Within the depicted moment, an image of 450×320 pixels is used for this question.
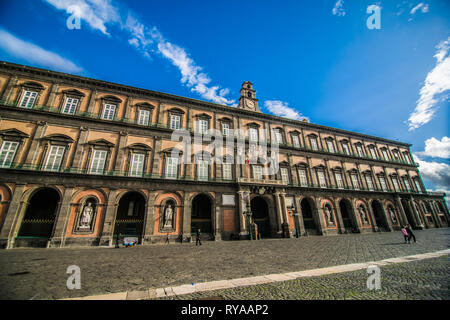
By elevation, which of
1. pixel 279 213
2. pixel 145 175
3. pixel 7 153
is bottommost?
pixel 279 213

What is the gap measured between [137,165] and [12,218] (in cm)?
952

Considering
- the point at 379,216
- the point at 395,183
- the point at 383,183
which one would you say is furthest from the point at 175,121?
the point at 395,183

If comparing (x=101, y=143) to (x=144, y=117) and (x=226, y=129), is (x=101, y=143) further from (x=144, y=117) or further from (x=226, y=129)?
(x=226, y=129)

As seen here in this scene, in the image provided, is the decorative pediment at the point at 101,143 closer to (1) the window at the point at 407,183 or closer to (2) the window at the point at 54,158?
(2) the window at the point at 54,158

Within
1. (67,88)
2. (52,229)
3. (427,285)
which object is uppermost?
(67,88)

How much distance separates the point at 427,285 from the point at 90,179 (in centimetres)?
2096

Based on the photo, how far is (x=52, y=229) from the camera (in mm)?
14336

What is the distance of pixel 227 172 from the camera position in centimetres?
2112

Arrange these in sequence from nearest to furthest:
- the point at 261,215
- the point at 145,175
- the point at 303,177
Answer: the point at 145,175 → the point at 261,215 → the point at 303,177

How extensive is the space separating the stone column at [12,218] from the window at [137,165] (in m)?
8.00

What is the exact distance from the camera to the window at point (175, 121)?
68.9ft

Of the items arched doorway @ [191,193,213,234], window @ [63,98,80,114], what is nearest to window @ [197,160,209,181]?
arched doorway @ [191,193,213,234]
